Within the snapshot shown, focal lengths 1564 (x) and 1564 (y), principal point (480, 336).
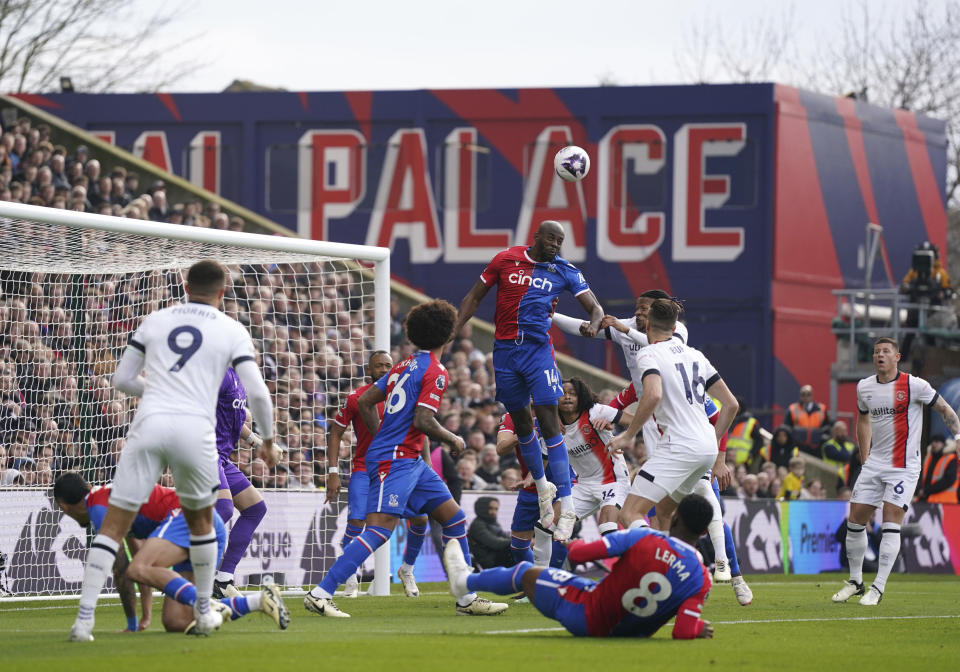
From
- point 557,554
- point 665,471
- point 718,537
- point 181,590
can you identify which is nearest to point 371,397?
point 665,471

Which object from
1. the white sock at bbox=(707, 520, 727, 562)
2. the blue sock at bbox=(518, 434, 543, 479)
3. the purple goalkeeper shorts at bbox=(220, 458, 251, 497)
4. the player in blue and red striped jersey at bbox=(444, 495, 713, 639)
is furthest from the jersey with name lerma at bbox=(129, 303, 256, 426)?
the white sock at bbox=(707, 520, 727, 562)

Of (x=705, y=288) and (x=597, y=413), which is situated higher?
(x=705, y=288)

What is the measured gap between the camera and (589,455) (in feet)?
45.1

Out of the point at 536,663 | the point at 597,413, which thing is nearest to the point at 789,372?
the point at 597,413

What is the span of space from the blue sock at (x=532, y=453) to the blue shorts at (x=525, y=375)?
27 centimetres

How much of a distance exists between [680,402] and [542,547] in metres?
2.58

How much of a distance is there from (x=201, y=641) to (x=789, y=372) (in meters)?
21.1

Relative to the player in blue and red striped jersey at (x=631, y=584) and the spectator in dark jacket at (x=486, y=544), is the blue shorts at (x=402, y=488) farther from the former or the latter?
the spectator in dark jacket at (x=486, y=544)

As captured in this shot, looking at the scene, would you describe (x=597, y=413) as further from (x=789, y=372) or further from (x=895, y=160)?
(x=895, y=160)

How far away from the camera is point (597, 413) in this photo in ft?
44.3

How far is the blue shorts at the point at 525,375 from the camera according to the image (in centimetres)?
1248

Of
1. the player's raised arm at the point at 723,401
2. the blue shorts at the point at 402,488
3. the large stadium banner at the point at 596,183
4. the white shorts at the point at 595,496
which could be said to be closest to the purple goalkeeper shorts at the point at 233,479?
the blue shorts at the point at 402,488

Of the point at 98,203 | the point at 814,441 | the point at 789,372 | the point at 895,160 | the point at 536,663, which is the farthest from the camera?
the point at 895,160

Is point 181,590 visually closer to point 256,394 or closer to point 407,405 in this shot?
point 256,394
